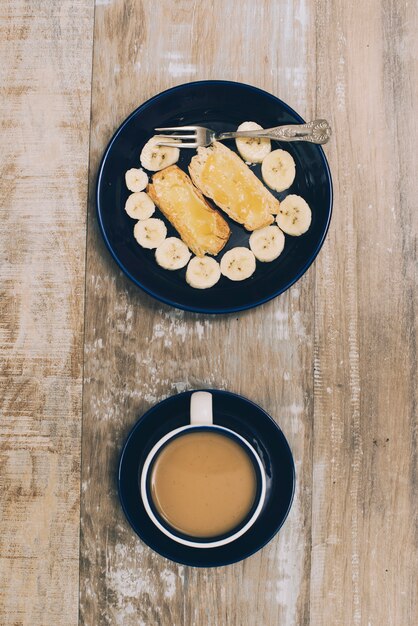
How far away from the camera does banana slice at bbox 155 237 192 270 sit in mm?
917

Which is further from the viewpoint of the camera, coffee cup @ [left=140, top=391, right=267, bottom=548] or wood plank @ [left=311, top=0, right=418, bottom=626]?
wood plank @ [left=311, top=0, right=418, bottom=626]

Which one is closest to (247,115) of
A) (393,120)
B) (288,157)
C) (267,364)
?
(288,157)

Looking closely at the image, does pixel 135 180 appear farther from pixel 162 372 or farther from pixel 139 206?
pixel 162 372

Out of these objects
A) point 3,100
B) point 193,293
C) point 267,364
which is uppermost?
point 3,100

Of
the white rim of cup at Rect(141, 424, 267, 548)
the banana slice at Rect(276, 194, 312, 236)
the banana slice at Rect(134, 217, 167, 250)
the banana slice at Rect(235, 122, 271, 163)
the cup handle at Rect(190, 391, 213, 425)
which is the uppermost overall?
the banana slice at Rect(235, 122, 271, 163)

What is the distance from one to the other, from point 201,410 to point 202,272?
0.21 meters

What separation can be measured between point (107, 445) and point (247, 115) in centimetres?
56

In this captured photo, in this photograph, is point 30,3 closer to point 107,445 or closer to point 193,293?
point 193,293

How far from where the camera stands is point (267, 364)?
952mm

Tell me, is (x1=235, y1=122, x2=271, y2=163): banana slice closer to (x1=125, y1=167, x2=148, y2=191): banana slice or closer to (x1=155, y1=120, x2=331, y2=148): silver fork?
(x1=155, y1=120, x2=331, y2=148): silver fork

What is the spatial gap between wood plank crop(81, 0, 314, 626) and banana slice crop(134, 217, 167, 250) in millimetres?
72

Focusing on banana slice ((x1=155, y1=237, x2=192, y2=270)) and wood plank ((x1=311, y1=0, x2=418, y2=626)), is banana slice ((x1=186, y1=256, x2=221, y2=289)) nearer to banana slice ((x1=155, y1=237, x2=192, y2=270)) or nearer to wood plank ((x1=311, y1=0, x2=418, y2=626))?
banana slice ((x1=155, y1=237, x2=192, y2=270))

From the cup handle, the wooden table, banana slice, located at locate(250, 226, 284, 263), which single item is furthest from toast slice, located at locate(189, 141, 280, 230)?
the cup handle

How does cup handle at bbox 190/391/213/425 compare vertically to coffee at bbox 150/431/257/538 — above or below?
above
